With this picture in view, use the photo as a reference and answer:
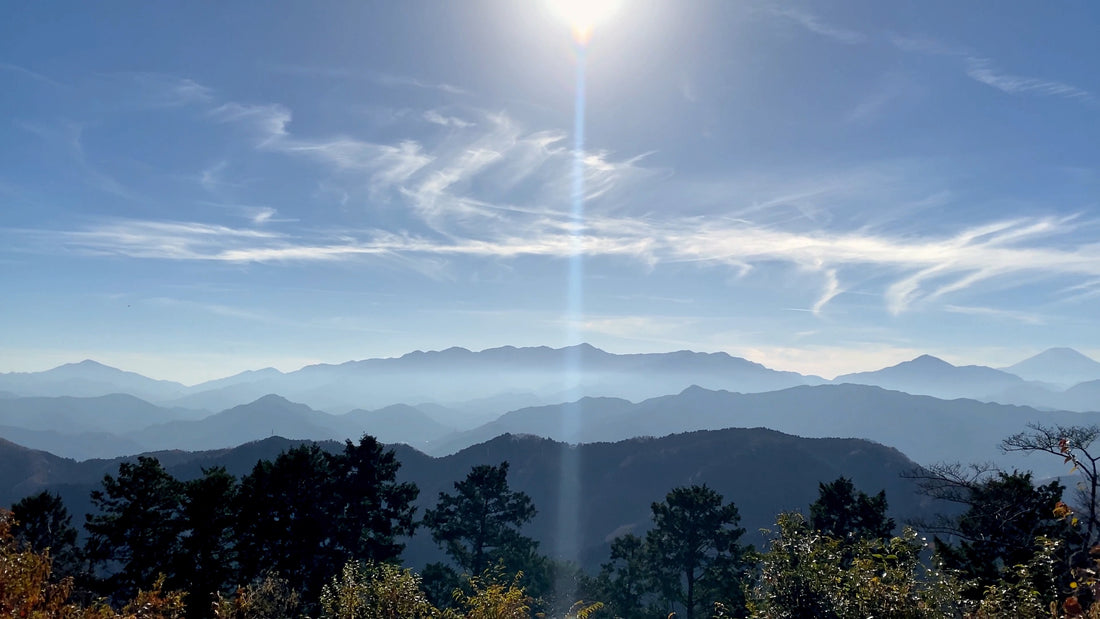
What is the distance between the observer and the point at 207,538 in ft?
108

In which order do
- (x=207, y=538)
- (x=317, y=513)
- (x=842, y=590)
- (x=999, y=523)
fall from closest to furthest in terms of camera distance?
(x=842, y=590), (x=999, y=523), (x=207, y=538), (x=317, y=513)

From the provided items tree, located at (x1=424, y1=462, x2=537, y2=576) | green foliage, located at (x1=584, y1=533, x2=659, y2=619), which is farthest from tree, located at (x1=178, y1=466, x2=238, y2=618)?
green foliage, located at (x1=584, y1=533, x2=659, y2=619)

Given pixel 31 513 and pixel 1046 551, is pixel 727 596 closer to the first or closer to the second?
pixel 1046 551

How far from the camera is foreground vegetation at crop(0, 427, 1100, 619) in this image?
1148 centimetres

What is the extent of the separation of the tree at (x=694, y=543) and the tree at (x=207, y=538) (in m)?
31.2

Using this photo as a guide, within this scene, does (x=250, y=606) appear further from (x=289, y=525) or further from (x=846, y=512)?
(x=846, y=512)

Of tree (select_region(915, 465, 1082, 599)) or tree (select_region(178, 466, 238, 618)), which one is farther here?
tree (select_region(178, 466, 238, 618))

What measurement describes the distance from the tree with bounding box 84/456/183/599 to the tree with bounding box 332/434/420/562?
9361mm

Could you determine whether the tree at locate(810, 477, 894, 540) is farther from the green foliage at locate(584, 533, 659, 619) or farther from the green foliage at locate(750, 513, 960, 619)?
the green foliage at locate(750, 513, 960, 619)

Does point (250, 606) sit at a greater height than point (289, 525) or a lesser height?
greater

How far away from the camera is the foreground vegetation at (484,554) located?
37.7 ft

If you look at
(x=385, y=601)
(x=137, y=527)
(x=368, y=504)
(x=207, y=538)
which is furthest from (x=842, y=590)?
(x=137, y=527)

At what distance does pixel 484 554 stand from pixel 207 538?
21968 mm

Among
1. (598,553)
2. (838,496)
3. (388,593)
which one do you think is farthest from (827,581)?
(598,553)
